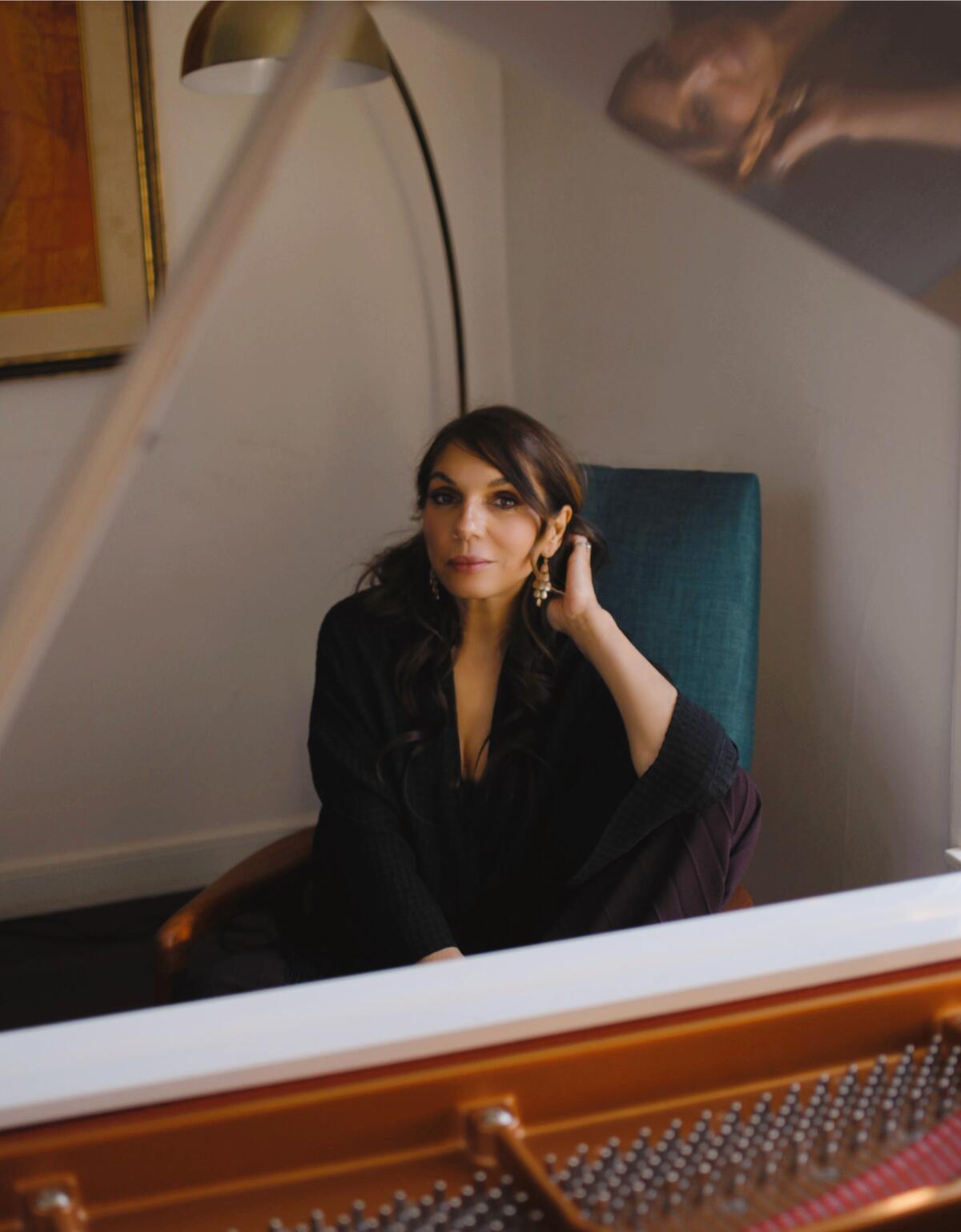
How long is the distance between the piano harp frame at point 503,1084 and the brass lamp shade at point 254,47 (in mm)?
1437

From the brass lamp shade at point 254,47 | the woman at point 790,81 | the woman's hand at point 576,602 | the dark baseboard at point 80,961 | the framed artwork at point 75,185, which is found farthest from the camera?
the framed artwork at point 75,185

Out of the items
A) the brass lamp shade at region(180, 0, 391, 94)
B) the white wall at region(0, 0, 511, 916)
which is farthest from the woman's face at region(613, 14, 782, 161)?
the white wall at region(0, 0, 511, 916)

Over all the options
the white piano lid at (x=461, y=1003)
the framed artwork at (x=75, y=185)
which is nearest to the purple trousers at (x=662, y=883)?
the white piano lid at (x=461, y=1003)

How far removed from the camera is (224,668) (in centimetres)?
301

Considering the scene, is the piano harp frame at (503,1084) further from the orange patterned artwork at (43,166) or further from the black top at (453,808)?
the orange patterned artwork at (43,166)

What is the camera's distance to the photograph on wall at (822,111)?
67 centimetres

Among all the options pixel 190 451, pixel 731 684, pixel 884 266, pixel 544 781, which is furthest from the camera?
pixel 190 451

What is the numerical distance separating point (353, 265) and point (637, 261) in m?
0.75

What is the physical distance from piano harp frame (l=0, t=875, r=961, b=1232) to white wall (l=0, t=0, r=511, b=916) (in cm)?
202

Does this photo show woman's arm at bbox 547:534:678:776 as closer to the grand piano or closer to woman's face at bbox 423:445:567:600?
woman's face at bbox 423:445:567:600

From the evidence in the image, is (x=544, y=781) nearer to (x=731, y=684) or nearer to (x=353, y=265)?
(x=731, y=684)

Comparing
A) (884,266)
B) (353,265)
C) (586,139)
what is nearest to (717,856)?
(884,266)

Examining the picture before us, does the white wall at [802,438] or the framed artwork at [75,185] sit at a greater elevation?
the framed artwork at [75,185]

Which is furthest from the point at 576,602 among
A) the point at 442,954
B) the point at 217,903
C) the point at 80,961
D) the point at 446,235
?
the point at 80,961
